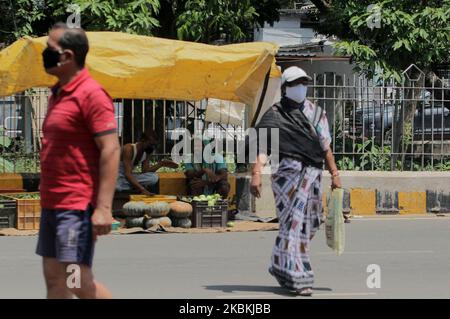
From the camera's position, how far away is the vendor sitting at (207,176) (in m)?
13.8

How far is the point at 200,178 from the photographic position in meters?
14.0

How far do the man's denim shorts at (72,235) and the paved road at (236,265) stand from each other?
2.67 m

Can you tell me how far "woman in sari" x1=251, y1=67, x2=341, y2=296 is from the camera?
7781mm

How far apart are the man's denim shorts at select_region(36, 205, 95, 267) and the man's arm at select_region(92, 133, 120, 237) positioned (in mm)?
90

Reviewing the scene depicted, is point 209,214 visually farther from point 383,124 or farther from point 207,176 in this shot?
point 383,124

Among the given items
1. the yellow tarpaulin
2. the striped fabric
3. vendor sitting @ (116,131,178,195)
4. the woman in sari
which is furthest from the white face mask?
vendor sitting @ (116,131,178,195)

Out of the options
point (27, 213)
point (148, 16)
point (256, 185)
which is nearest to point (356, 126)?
point (148, 16)

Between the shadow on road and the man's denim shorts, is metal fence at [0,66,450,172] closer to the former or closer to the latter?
the shadow on road

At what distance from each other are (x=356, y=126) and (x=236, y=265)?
617cm

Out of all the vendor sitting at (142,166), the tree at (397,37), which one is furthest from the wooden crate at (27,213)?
the tree at (397,37)

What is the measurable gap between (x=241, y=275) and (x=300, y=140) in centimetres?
179

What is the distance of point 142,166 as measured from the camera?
1411 cm

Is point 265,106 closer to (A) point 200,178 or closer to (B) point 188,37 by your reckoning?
(A) point 200,178
